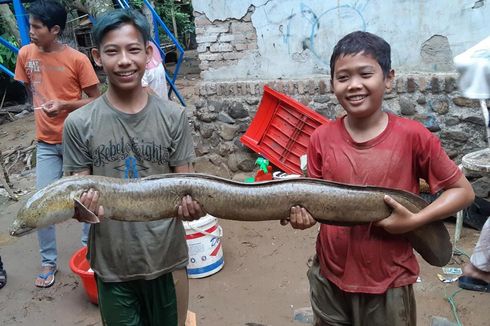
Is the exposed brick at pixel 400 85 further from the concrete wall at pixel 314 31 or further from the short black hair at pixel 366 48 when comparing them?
the short black hair at pixel 366 48

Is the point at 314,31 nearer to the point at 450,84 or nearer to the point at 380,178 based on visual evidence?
the point at 450,84

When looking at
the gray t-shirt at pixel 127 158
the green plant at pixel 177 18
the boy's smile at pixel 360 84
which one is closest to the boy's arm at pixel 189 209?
the gray t-shirt at pixel 127 158

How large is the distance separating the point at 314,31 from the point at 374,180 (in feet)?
13.1

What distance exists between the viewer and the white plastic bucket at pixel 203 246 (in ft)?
13.9

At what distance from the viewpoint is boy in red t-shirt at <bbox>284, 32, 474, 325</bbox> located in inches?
82.4

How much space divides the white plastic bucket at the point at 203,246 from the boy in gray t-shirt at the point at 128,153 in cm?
163

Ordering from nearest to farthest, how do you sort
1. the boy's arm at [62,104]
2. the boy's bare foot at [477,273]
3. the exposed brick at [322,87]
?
the boy's bare foot at [477,273]
the boy's arm at [62,104]
the exposed brick at [322,87]

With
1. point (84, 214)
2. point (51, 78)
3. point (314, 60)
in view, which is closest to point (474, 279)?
point (84, 214)

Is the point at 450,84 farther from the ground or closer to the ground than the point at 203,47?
closer to the ground

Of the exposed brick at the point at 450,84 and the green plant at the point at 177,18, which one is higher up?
the green plant at the point at 177,18

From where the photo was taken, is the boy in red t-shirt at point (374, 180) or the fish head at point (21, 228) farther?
the fish head at point (21, 228)

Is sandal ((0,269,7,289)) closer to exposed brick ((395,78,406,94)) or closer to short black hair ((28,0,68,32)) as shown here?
short black hair ((28,0,68,32))

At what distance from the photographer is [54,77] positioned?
13.9 ft

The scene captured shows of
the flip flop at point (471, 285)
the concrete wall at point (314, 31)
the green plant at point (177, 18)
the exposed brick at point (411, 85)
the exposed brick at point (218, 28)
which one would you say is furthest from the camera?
the green plant at point (177, 18)
